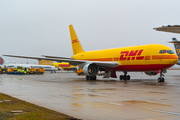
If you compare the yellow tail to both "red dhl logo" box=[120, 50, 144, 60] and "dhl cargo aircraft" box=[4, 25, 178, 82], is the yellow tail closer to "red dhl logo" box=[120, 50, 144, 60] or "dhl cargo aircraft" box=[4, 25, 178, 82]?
"dhl cargo aircraft" box=[4, 25, 178, 82]

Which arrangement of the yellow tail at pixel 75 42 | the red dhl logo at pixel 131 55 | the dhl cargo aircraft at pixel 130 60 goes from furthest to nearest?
the yellow tail at pixel 75 42 → the red dhl logo at pixel 131 55 → the dhl cargo aircraft at pixel 130 60

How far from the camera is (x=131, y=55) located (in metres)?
23.9

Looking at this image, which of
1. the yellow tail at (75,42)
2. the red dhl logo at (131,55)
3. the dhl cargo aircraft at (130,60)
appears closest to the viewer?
the dhl cargo aircraft at (130,60)

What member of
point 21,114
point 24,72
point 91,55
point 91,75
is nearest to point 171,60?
point 91,75

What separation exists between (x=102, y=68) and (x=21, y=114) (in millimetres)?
21463

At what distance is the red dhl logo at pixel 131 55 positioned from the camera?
76.0ft

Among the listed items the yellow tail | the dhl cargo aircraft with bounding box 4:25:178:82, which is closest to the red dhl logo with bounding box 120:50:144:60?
the dhl cargo aircraft with bounding box 4:25:178:82

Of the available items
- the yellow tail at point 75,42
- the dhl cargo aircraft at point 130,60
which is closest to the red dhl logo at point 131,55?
the dhl cargo aircraft at point 130,60

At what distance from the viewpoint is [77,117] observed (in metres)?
6.22

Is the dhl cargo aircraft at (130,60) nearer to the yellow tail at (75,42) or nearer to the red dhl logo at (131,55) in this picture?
the red dhl logo at (131,55)

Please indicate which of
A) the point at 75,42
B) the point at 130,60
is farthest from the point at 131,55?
the point at 75,42

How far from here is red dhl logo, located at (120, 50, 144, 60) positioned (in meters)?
23.2

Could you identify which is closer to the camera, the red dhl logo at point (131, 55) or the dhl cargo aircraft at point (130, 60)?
the dhl cargo aircraft at point (130, 60)

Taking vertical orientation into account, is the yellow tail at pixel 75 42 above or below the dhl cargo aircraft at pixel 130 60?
above
